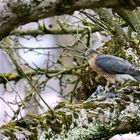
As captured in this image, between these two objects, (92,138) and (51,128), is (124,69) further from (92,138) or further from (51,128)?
(51,128)

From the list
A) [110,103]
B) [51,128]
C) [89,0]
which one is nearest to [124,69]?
[110,103]

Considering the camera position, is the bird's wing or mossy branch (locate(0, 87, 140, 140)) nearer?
mossy branch (locate(0, 87, 140, 140))

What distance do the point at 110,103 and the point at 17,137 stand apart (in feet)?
1.89

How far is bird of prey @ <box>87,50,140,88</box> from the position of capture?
8.61 feet

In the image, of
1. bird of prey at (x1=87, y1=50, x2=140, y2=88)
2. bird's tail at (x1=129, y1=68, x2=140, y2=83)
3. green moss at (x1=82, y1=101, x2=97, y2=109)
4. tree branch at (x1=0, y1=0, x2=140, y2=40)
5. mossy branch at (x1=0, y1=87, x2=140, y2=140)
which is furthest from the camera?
bird of prey at (x1=87, y1=50, x2=140, y2=88)

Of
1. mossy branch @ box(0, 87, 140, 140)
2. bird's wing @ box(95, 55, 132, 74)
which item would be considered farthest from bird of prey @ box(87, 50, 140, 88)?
mossy branch @ box(0, 87, 140, 140)

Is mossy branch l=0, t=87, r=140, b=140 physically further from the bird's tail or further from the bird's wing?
the bird's wing

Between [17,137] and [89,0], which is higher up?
[89,0]

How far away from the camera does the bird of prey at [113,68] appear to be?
2623 mm

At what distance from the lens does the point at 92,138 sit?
1938 millimetres

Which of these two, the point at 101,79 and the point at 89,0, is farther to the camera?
the point at 101,79

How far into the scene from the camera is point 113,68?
2.79 metres

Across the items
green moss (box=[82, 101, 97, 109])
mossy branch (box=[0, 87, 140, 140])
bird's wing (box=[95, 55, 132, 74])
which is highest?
bird's wing (box=[95, 55, 132, 74])

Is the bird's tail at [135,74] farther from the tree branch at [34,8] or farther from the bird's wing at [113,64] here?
the tree branch at [34,8]
